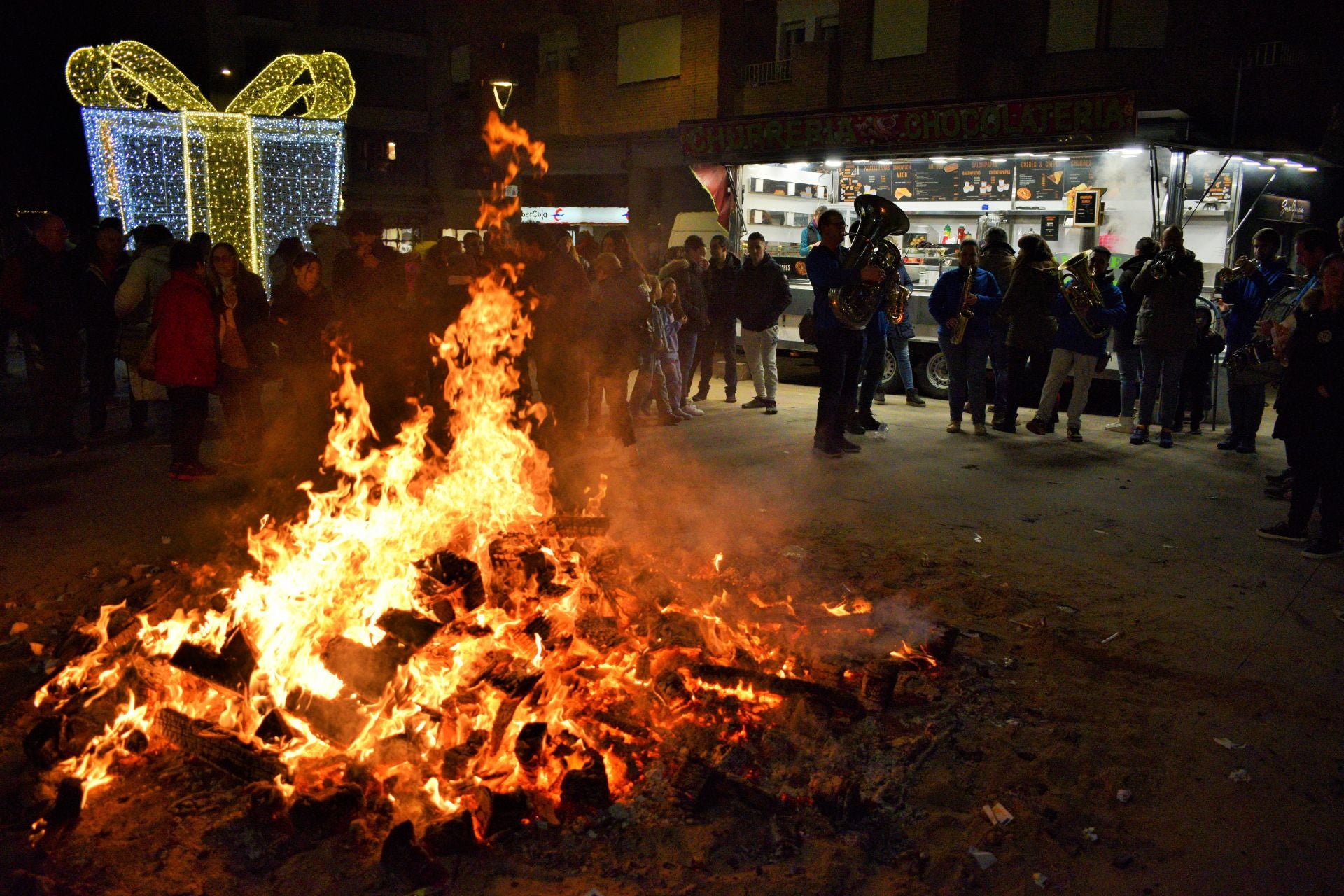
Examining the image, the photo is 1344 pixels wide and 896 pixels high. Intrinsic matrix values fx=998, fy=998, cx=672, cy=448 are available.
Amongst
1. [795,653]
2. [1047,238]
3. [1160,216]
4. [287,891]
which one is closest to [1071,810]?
[795,653]

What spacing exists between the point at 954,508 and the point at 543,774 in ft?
16.0

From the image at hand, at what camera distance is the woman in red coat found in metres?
8.11

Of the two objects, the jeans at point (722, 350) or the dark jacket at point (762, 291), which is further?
the jeans at point (722, 350)

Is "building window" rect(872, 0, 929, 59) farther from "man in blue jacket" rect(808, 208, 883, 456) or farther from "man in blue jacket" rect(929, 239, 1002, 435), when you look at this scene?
"man in blue jacket" rect(808, 208, 883, 456)

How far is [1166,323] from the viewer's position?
9977 mm

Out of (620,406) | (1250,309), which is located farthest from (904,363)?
(620,406)

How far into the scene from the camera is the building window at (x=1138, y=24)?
1833 cm

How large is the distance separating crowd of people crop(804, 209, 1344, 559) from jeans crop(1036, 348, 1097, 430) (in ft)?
0.05

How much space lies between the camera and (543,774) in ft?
12.3

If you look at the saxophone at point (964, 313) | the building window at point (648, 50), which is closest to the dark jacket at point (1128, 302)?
the saxophone at point (964, 313)

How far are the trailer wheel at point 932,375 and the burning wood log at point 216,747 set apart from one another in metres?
11.3

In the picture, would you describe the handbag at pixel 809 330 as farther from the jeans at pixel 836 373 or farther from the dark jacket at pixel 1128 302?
the dark jacket at pixel 1128 302

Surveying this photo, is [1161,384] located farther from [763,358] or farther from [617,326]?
[617,326]

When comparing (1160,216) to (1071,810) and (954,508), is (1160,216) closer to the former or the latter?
(954,508)
